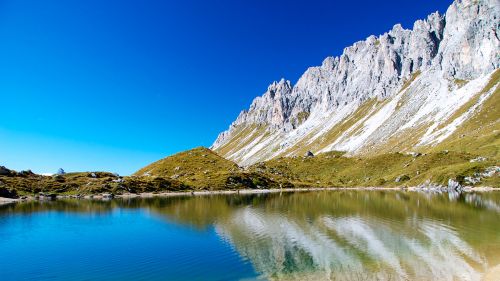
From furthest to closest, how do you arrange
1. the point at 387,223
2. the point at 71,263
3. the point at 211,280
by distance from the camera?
the point at 387,223
the point at 71,263
the point at 211,280

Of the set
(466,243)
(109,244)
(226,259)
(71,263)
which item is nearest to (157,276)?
(226,259)

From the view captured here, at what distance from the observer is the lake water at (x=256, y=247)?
129 feet

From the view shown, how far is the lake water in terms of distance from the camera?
39.3 meters

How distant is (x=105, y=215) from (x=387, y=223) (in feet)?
228

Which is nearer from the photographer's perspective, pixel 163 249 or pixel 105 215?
pixel 163 249

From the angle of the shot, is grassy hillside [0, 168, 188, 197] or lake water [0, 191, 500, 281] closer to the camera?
lake water [0, 191, 500, 281]

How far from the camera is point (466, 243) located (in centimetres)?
5197

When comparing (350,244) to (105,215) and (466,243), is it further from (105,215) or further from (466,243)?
(105,215)

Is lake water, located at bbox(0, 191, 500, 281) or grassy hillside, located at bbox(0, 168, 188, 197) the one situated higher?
grassy hillside, located at bbox(0, 168, 188, 197)

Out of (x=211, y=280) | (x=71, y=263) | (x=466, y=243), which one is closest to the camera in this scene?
(x=211, y=280)

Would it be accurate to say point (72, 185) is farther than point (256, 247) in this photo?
Yes

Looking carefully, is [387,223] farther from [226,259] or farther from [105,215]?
[105,215]

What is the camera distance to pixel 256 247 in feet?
170

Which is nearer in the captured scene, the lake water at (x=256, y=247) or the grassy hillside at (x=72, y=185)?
the lake water at (x=256, y=247)
